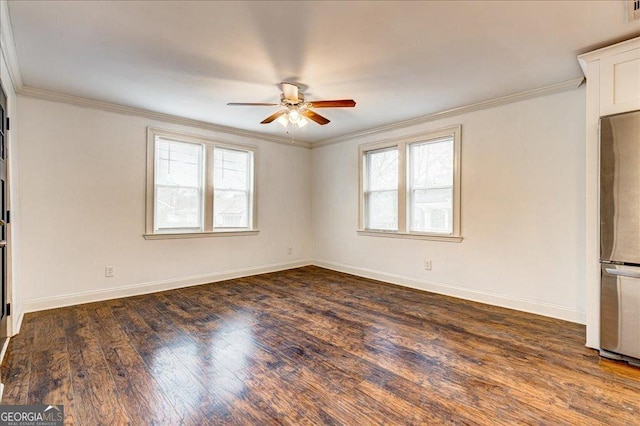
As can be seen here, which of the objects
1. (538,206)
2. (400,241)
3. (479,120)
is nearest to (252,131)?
(400,241)

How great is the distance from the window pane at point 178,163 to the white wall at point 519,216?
3.19m

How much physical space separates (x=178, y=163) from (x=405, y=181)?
345 centimetres

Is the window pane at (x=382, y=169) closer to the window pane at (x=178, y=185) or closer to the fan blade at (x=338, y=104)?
the fan blade at (x=338, y=104)

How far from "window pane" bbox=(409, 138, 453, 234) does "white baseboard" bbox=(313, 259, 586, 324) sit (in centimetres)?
78

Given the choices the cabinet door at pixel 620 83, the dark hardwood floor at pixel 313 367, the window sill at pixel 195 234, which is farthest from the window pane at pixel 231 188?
the cabinet door at pixel 620 83

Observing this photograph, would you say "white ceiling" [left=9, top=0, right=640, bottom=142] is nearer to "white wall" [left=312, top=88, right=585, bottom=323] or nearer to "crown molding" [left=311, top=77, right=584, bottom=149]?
"crown molding" [left=311, top=77, right=584, bottom=149]

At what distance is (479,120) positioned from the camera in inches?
159

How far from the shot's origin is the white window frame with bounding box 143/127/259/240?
4.41 metres

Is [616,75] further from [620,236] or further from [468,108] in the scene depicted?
[468,108]

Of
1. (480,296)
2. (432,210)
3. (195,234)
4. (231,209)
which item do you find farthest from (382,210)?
(195,234)

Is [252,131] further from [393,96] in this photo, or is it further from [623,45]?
[623,45]

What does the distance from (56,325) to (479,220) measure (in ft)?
15.9

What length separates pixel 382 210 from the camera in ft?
17.3

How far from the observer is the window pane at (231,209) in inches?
204
